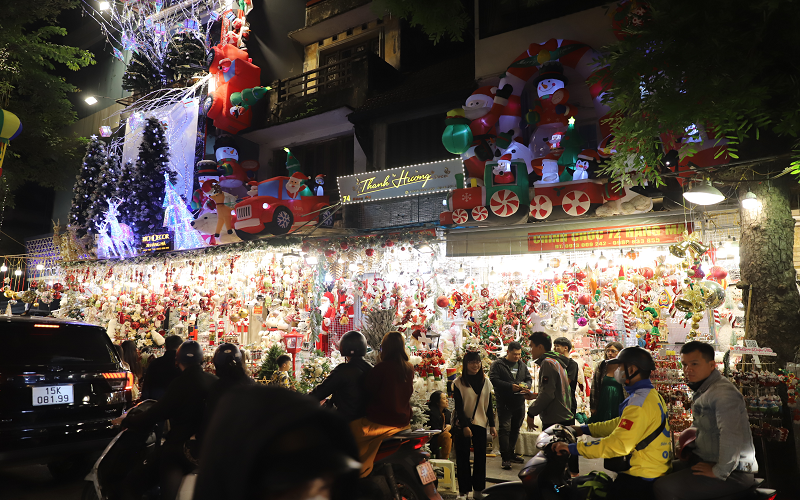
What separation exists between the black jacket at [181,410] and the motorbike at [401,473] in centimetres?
126

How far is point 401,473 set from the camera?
144 inches

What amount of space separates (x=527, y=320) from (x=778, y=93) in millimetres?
5464

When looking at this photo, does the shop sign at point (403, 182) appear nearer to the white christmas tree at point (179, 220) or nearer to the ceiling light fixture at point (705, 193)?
the ceiling light fixture at point (705, 193)

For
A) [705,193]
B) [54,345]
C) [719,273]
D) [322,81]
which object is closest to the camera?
[54,345]

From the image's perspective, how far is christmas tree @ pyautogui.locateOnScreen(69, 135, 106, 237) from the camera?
49.7ft

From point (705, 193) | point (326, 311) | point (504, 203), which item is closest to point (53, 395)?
point (326, 311)

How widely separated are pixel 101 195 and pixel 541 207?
13004mm

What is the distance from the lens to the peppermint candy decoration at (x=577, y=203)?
7.38 m

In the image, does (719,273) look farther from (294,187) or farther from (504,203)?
(294,187)

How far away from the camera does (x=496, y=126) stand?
8961mm

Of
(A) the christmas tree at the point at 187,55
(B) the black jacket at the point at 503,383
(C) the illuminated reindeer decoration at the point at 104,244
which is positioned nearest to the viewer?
(B) the black jacket at the point at 503,383

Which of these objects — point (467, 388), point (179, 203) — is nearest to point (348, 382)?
point (467, 388)

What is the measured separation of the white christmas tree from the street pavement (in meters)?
8.15

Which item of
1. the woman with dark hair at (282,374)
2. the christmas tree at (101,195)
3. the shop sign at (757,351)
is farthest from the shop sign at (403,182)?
the christmas tree at (101,195)
